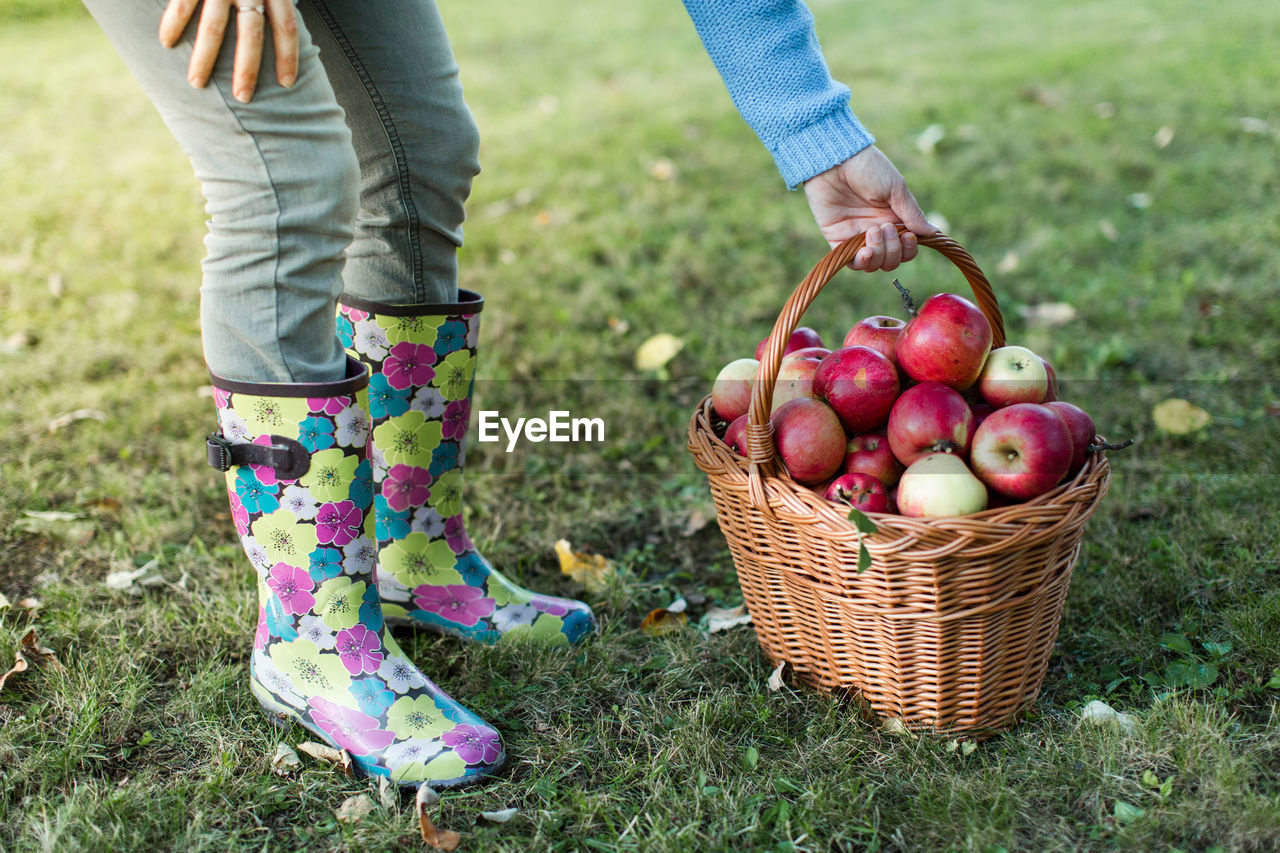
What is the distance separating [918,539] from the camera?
4.50 feet

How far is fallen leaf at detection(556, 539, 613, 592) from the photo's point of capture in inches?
80.7

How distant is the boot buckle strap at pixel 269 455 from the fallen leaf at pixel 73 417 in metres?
1.50

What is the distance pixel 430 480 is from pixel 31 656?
2.57 feet

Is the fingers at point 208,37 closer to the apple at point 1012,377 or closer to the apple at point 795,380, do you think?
the apple at point 795,380

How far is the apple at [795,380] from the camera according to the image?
5.71 feet

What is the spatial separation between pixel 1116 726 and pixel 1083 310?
2.03 m

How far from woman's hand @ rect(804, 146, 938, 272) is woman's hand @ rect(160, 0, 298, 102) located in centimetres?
82

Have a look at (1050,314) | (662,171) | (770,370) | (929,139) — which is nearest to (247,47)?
(770,370)

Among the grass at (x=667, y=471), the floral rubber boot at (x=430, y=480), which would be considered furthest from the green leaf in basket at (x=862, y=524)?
the floral rubber boot at (x=430, y=480)

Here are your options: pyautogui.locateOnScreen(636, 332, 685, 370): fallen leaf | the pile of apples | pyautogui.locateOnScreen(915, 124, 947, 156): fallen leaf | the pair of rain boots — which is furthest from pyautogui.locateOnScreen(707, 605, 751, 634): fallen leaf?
pyautogui.locateOnScreen(915, 124, 947, 156): fallen leaf

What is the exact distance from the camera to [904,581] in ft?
4.68

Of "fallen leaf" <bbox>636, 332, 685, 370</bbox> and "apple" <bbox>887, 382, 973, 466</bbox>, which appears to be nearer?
"apple" <bbox>887, 382, 973, 466</bbox>

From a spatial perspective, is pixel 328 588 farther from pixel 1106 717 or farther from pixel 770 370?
pixel 1106 717

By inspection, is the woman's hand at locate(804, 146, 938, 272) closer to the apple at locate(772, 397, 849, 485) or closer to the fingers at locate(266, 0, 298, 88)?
the apple at locate(772, 397, 849, 485)
